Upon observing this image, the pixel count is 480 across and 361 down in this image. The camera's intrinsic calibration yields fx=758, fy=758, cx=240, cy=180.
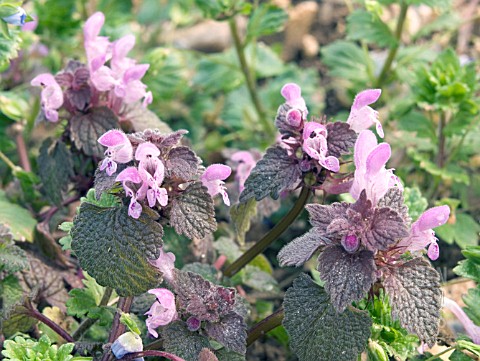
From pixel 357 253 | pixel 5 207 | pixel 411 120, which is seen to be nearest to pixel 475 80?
pixel 411 120

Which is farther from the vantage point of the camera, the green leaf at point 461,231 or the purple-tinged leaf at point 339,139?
the green leaf at point 461,231

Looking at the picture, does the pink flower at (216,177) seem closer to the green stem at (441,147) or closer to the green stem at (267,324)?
the green stem at (267,324)

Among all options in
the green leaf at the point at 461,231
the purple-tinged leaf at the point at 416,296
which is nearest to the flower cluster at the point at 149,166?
the purple-tinged leaf at the point at 416,296

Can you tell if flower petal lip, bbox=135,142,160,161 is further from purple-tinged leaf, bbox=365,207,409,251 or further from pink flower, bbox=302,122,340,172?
purple-tinged leaf, bbox=365,207,409,251

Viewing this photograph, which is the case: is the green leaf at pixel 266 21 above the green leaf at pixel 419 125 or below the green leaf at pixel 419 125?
above

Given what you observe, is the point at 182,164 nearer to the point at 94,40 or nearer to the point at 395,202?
the point at 395,202

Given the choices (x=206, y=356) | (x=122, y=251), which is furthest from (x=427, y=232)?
(x=122, y=251)
